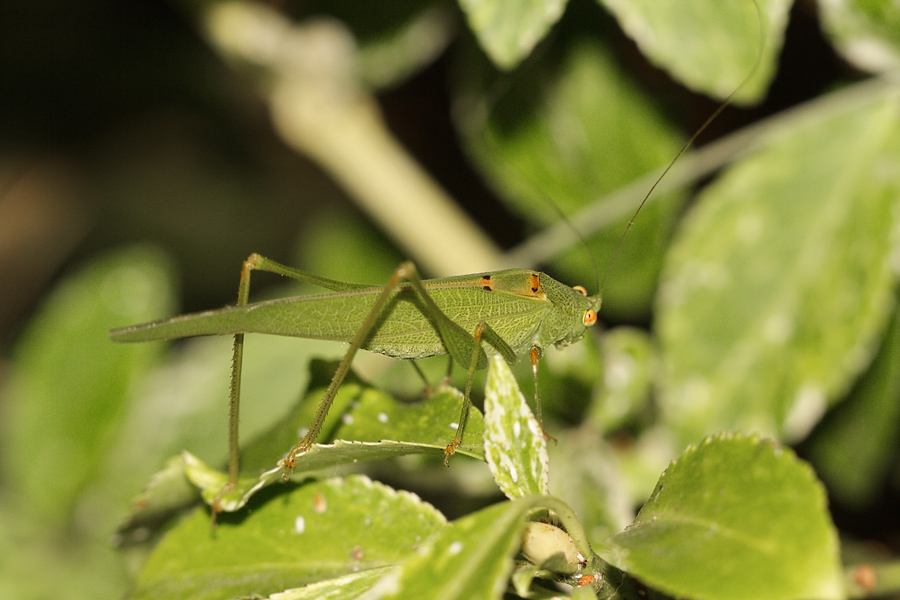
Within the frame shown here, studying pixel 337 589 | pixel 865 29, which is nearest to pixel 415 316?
pixel 337 589

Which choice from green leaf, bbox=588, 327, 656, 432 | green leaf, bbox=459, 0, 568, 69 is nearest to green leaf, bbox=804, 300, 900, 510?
green leaf, bbox=588, 327, 656, 432

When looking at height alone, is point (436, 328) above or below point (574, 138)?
below

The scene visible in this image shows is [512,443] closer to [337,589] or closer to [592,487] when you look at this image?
[337,589]

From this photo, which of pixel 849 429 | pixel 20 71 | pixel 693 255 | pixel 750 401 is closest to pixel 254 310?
pixel 693 255

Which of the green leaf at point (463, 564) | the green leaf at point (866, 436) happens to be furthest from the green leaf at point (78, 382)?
the green leaf at point (866, 436)

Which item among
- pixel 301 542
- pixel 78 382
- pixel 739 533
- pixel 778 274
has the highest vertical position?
pixel 739 533

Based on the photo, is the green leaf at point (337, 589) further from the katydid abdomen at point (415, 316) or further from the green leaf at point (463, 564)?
the katydid abdomen at point (415, 316)
